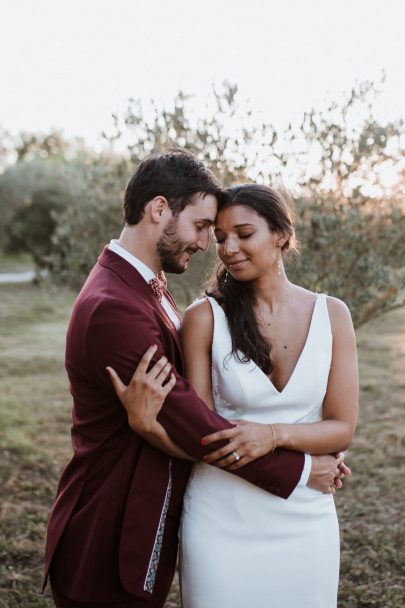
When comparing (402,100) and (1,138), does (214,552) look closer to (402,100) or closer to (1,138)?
(402,100)

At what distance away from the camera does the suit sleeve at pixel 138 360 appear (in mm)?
2488

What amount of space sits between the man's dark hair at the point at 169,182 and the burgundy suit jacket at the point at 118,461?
235mm

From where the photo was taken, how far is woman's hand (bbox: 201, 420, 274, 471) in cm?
Result: 257

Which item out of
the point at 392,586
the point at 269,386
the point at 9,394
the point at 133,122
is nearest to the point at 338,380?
the point at 269,386

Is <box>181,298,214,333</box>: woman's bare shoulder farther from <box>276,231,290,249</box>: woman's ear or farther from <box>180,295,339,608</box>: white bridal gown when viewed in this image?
<box>276,231,290,249</box>: woman's ear

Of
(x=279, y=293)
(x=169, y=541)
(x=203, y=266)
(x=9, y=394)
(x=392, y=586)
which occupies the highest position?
(x=279, y=293)

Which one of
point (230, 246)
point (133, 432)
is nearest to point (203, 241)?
point (230, 246)

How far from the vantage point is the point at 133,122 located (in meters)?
5.86

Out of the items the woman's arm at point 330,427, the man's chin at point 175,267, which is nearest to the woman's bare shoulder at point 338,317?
the woman's arm at point 330,427

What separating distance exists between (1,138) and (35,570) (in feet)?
88.0

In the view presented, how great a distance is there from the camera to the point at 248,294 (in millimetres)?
3008

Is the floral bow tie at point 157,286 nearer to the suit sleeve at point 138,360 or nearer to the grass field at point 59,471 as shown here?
the suit sleeve at point 138,360

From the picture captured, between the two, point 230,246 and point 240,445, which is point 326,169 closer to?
point 230,246

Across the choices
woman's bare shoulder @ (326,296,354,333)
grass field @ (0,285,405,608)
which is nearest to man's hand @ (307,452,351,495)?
woman's bare shoulder @ (326,296,354,333)
